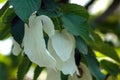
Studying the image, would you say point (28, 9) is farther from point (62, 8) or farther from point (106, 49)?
point (106, 49)

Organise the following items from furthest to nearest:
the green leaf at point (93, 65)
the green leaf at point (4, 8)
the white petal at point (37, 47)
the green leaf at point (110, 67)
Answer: the green leaf at point (110, 67), the green leaf at point (93, 65), the green leaf at point (4, 8), the white petal at point (37, 47)

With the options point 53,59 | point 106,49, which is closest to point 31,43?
point 53,59

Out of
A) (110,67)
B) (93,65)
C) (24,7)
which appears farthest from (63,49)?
(110,67)

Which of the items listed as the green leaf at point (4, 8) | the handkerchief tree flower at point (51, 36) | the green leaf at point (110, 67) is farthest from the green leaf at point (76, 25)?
the green leaf at point (110, 67)

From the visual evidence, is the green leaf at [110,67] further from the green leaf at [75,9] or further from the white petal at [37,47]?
the white petal at [37,47]

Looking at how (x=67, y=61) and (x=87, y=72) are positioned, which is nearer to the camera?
(x=67, y=61)
